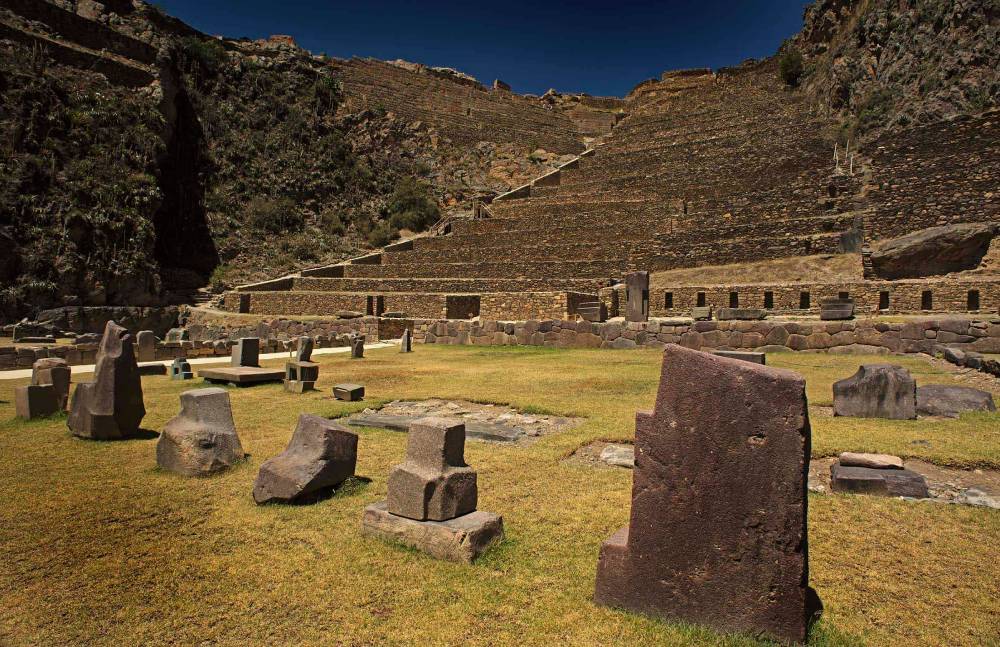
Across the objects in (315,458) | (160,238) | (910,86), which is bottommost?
(315,458)

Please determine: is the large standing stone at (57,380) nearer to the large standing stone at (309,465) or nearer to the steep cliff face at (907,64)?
the large standing stone at (309,465)

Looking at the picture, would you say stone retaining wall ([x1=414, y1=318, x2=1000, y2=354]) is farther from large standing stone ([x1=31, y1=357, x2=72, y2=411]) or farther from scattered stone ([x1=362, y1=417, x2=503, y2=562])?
large standing stone ([x1=31, y1=357, x2=72, y2=411])

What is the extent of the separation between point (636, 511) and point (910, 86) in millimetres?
37275

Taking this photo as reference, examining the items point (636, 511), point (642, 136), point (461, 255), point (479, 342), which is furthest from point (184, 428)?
point (642, 136)

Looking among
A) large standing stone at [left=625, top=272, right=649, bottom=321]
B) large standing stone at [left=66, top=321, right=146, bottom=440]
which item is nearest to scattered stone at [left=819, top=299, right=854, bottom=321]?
large standing stone at [left=625, top=272, right=649, bottom=321]

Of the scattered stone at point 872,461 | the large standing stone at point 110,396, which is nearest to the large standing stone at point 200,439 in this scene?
the large standing stone at point 110,396

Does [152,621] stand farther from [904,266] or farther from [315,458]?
[904,266]

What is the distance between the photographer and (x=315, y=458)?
505 cm

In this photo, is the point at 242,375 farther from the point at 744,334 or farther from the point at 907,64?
the point at 907,64

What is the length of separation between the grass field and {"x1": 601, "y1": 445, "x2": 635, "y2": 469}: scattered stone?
32cm

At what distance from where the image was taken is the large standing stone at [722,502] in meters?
2.83

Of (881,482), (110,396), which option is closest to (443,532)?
(881,482)

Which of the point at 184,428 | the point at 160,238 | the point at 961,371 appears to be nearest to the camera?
the point at 184,428

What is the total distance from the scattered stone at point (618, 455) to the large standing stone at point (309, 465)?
2.56 m
